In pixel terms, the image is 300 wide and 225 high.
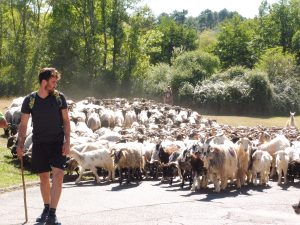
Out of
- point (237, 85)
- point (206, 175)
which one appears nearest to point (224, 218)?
point (206, 175)

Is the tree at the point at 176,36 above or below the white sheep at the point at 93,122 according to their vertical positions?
above

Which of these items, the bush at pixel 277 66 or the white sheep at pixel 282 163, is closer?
the white sheep at pixel 282 163

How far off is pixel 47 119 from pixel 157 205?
3.67 m

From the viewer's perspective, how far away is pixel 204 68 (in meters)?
51.2

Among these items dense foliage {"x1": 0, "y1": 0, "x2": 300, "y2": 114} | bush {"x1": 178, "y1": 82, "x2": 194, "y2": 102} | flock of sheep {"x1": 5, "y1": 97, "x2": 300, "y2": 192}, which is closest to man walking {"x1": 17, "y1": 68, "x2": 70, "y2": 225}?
flock of sheep {"x1": 5, "y1": 97, "x2": 300, "y2": 192}

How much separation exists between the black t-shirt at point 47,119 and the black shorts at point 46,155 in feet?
0.24

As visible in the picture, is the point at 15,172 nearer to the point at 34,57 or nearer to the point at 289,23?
the point at 34,57

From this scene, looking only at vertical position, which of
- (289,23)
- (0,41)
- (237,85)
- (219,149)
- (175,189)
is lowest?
(175,189)

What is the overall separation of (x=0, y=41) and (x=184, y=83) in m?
15.7

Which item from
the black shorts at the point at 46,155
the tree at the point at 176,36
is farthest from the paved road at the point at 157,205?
the tree at the point at 176,36

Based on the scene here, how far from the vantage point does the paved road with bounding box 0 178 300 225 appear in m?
9.49

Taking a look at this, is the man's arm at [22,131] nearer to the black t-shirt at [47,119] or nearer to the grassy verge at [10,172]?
the black t-shirt at [47,119]

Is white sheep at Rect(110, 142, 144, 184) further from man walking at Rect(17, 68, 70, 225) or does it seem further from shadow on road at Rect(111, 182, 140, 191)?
man walking at Rect(17, 68, 70, 225)

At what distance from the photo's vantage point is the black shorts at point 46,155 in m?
8.20
